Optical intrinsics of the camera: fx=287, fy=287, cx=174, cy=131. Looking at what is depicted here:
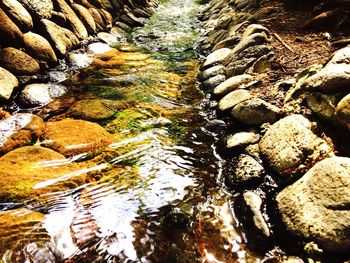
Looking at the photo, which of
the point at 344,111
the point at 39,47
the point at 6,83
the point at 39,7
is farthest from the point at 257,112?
the point at 39,7

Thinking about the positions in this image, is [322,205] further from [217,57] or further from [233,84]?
[217,57]

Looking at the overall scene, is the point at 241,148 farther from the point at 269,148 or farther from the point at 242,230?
the point at 242,230

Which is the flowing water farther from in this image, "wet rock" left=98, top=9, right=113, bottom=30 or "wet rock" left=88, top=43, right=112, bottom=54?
"wet rock" left=98, top=9, right=113, bottom=30

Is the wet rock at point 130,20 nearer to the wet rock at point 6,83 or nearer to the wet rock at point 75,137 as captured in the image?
the wet rock at point 6,83

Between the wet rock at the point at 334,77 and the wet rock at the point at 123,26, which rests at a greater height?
the wet rock at the point at 334,77

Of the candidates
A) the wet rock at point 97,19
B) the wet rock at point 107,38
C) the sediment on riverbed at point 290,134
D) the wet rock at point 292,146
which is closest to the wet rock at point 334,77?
the sediment on riverbed at point 290,134

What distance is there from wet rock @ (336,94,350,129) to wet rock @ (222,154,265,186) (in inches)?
36.2

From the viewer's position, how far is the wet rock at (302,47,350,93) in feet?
9.88

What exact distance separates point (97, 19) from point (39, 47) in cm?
325

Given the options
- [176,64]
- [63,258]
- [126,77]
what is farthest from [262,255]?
[176,64]

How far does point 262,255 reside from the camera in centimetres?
245

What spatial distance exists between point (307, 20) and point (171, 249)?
5.20 m

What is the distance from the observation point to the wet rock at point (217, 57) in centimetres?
596

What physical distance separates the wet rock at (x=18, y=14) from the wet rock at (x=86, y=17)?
6.78ft
